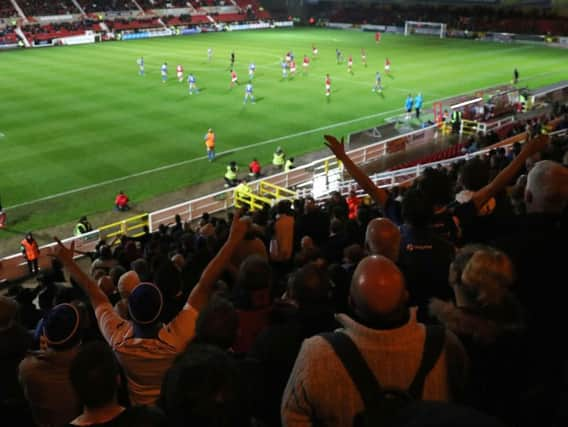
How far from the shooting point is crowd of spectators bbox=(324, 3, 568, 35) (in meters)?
61.3

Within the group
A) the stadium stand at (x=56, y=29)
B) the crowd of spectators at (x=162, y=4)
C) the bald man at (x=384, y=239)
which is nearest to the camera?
the bald man at (x=384, y=239)

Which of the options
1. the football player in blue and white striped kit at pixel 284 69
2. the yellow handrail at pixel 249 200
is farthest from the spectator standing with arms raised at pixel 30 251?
the football player in blue and white striped kit at pixel 284 69

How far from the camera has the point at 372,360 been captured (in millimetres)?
2629

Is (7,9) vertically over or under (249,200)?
over

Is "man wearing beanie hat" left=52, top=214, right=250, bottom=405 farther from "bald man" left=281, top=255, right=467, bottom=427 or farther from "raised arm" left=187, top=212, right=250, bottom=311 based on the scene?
"bald man" left=281, top=255, right=467, bottom=427

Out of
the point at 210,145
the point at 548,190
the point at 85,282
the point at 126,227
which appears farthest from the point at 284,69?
the point at 548,190

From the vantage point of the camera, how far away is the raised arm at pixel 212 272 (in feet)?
14.3

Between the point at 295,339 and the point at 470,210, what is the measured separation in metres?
2.57

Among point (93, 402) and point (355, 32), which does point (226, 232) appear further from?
point (355, 32)

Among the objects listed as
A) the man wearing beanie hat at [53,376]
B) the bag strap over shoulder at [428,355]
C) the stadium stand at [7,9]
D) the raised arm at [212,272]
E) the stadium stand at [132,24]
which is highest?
the stadium stand at [7,9]

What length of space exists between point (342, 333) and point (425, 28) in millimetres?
68334

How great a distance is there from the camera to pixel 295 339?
3674 millimetres

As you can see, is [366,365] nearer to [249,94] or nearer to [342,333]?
[342,333]

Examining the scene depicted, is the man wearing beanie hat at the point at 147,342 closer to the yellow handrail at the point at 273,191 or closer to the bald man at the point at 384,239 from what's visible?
the bald man at the point at 384,239
